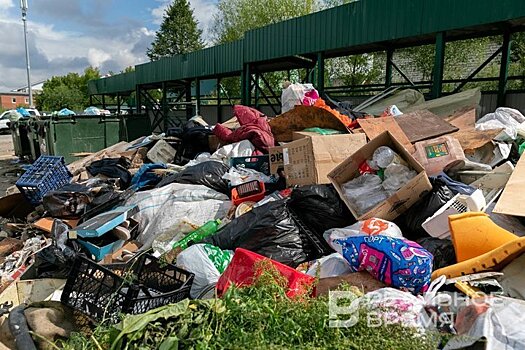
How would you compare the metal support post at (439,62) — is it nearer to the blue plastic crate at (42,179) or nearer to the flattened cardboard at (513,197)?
the flattened cardboard at (513,197)

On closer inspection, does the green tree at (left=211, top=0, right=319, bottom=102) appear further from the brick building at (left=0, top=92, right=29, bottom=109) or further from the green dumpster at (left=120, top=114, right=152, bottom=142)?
the brick building at (left=0, top=92, right=29, bottom=109)

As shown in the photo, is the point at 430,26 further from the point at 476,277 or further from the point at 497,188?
the point at 476,277

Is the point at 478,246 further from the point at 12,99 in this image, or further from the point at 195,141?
the point at 12,99

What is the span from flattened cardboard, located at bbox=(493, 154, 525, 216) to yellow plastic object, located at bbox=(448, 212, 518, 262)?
0.89 feet

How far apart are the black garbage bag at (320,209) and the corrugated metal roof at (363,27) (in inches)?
150

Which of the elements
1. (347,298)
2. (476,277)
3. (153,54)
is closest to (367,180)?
(476,277)

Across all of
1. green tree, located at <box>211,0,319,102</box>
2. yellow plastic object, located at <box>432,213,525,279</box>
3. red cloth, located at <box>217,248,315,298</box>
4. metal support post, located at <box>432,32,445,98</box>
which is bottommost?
red cloth, located at <box>217,248,315,298</box>

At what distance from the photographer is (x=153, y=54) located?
3856 cm

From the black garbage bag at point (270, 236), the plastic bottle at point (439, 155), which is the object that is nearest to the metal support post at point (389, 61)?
the plastic bottle at point (439, 155)

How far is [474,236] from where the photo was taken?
2.11 meters

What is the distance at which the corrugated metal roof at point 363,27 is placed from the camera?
205 inches

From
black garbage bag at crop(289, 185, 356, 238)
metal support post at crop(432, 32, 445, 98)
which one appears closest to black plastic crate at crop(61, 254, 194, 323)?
black garbage bag at crop(289, 185, 356, 238)

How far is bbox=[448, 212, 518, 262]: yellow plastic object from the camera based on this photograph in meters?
2.07

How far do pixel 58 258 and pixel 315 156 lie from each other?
2.19 m
